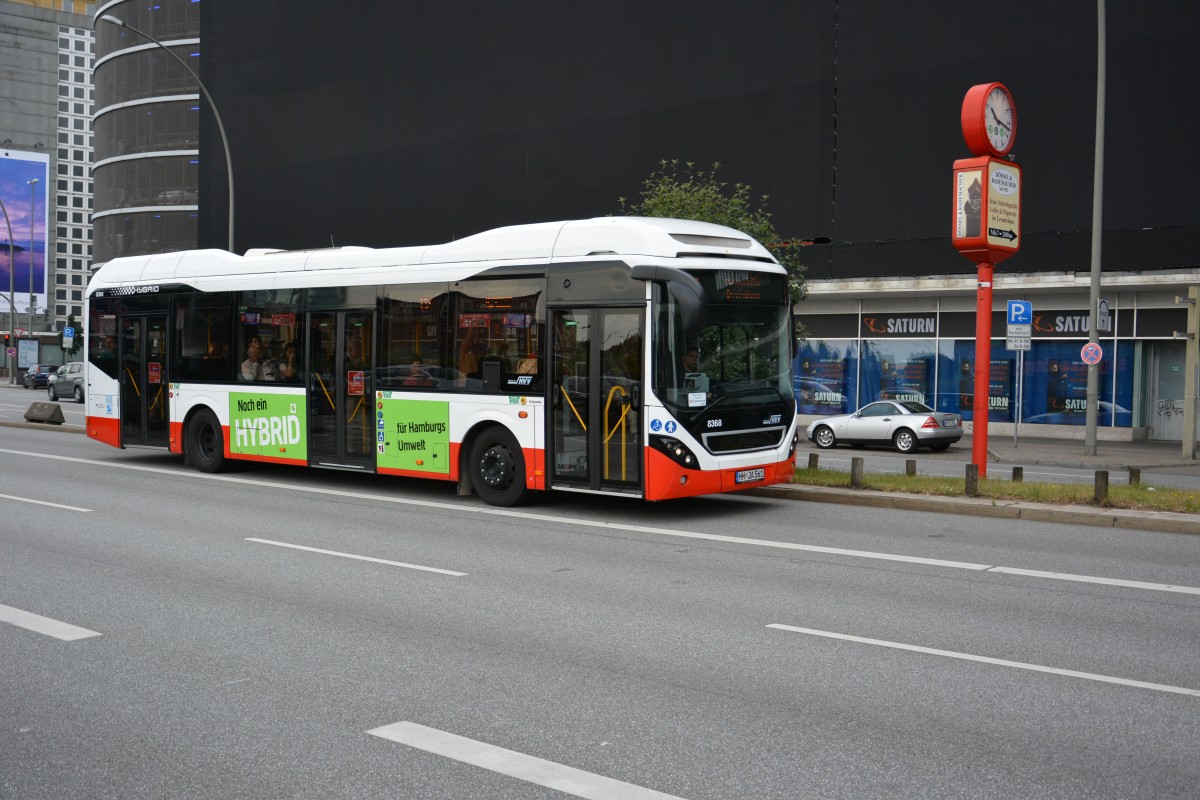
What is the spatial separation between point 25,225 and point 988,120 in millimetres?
140680

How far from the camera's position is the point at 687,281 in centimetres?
1212

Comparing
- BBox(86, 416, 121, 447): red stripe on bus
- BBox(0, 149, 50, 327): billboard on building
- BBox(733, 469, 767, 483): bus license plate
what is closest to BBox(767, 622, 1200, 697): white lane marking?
BBox(733, 469, 767, 483): bus license plate

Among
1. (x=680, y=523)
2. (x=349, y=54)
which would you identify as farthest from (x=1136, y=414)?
(x=349, y=54)

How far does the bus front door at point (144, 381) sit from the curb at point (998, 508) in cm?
969

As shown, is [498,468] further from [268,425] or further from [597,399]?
[268,425]

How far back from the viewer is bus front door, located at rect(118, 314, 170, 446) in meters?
18.5

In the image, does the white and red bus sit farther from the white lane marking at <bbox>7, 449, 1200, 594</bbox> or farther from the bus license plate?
the white lane marking at <bbox>7, 449, 1200, 594</bbox>

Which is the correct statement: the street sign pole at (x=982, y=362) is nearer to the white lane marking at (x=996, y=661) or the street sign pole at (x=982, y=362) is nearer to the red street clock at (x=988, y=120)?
the red street clock at (x=988, y=120)

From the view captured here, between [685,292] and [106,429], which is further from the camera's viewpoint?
[106,429]

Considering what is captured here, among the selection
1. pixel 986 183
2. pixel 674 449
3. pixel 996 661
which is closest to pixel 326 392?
pixel 674 449

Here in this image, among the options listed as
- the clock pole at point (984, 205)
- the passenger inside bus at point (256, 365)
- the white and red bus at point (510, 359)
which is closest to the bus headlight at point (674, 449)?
the white and red bus at point (510, 359)

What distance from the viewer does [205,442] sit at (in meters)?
18.1

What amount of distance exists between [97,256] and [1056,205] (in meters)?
63.4

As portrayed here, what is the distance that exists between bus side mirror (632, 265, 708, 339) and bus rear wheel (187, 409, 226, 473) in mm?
8357
